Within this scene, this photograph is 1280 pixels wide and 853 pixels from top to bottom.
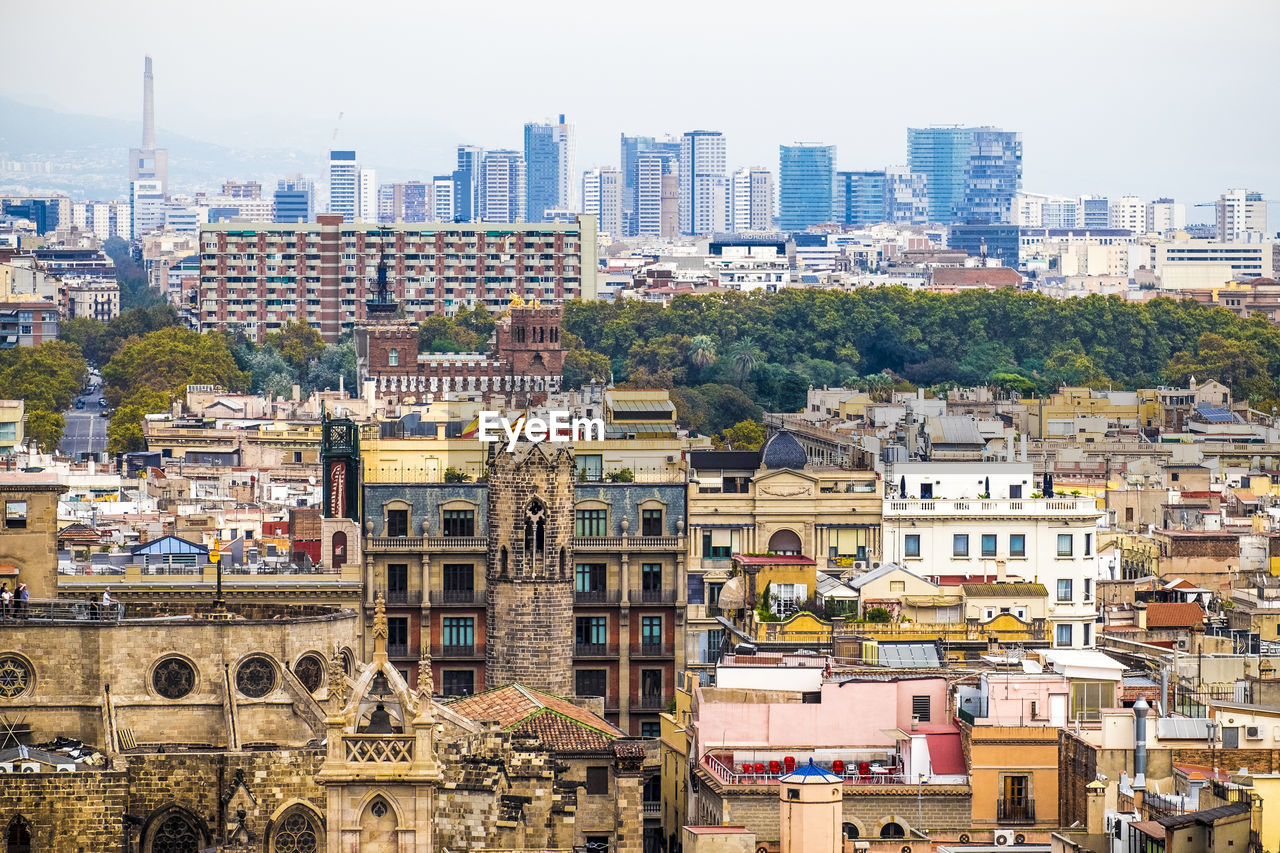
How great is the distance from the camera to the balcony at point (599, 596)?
85250 millimetres

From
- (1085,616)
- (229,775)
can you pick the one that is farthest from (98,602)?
(1085,616)

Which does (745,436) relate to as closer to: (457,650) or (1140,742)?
(457,650)

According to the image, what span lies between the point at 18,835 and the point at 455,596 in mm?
28126

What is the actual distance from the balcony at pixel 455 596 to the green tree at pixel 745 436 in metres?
A: 70.0

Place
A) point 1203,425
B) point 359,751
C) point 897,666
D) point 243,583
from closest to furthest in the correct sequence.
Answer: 1. point 359,751
2. point 897,666
3. point 243,583
4. point 1203,425

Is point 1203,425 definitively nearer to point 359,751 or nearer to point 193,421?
point 193,421

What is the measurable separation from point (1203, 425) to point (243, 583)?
82118 mm

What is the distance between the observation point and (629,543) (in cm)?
8575

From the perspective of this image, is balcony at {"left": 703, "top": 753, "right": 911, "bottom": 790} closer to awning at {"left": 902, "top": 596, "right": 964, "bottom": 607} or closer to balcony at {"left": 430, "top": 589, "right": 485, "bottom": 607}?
awning at {"left": 902, "top": 596, "right": 964, "bottom": 607}

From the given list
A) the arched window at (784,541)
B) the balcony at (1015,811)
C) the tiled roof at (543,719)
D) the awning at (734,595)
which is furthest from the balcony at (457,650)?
the balcony at (1015,811)

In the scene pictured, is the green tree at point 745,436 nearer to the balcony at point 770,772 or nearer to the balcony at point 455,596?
the balcony at point 455,596

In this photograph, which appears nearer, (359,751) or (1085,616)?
(359,751)

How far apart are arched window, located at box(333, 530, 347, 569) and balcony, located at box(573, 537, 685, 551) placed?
6.39 meters

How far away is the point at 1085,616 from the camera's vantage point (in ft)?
282
